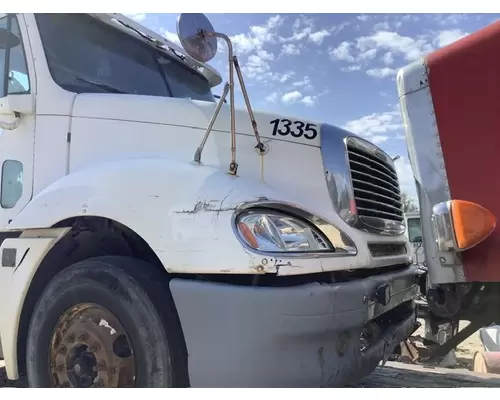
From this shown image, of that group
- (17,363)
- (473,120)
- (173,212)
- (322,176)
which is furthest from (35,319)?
(473,120)

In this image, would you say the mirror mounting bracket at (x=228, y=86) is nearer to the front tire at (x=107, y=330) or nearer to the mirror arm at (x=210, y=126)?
the mirror arm at (x=210, y=126)

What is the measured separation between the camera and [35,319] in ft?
9.34

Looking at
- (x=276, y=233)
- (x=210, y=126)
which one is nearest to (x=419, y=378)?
(x=276, y=233)

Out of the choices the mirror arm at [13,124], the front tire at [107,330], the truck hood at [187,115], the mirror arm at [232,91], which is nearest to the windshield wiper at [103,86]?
the truck hood at [187,115]

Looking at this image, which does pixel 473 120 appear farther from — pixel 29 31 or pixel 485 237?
pixel 29 31

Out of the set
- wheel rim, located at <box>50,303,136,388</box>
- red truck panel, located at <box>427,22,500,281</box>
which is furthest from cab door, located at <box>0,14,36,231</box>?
red truck panel, located at <box>427,22,500,281</box>

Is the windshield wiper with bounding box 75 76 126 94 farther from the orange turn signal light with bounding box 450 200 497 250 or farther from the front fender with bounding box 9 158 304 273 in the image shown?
the orange turn signal light with bounding box 450 200 497 250

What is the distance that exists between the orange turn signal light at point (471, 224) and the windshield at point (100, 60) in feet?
7.72

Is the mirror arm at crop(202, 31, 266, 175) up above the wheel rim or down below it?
above

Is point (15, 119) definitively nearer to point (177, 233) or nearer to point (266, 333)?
point (177, 233)

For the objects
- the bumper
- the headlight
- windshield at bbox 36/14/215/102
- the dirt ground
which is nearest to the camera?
the bumper

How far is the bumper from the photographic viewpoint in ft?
7.64

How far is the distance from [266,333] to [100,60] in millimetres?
2426

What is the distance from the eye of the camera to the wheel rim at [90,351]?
254cm
